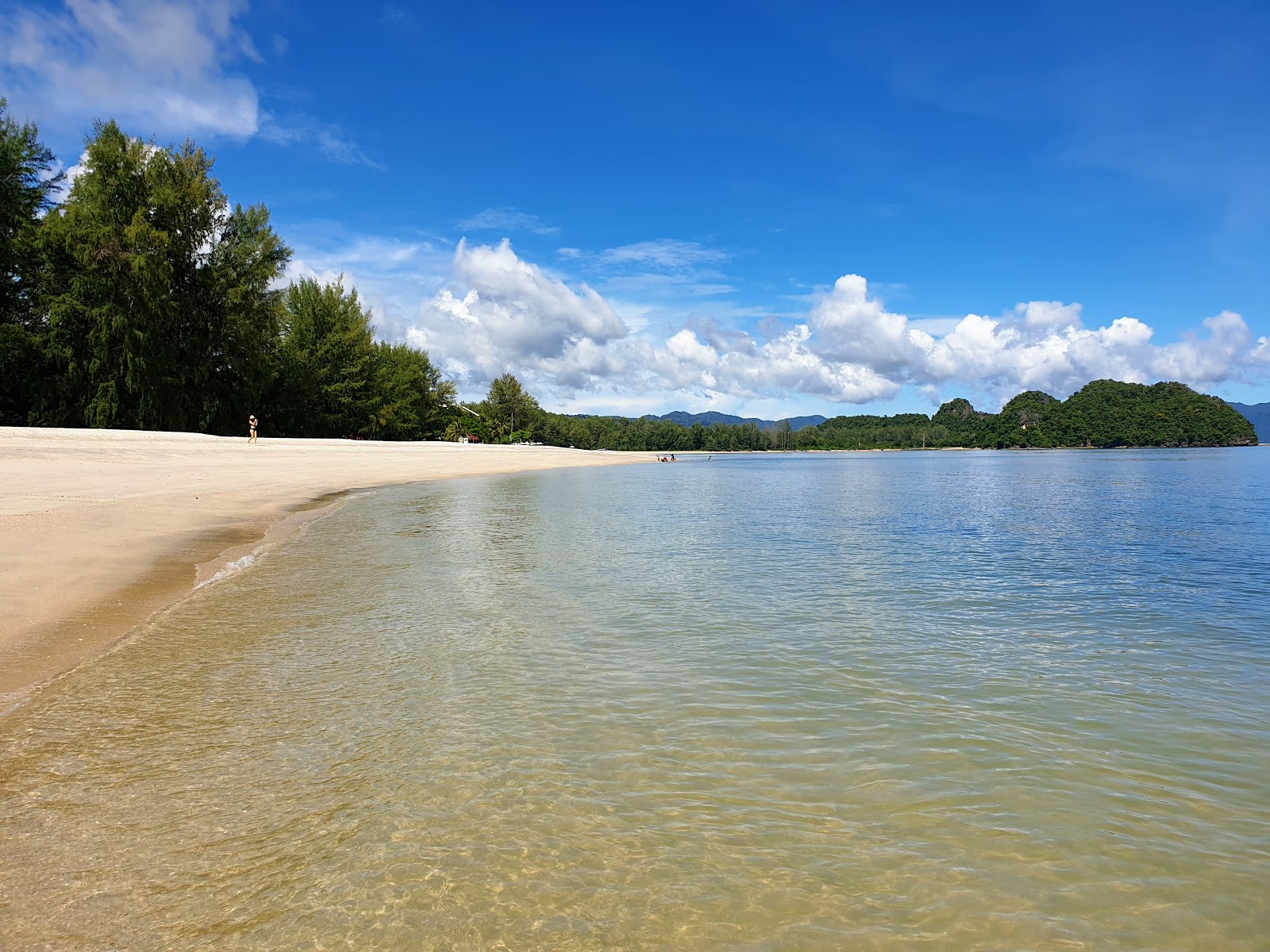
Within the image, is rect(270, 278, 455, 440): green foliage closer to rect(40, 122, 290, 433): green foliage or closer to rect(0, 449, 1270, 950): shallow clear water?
rect(40, 122, 290, 433): green foliage

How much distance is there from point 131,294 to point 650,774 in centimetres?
4477

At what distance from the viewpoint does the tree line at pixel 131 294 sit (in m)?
36.8

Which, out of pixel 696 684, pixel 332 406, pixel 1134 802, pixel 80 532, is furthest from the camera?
pixel 332 406

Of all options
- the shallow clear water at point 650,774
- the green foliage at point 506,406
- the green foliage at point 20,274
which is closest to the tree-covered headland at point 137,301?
the green foliage at point 20,274

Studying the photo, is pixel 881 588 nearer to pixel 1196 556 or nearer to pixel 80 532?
pixel 1196 556

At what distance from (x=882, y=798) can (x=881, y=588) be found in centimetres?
706

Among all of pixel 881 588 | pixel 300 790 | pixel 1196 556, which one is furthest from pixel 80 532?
pixel 1196 556

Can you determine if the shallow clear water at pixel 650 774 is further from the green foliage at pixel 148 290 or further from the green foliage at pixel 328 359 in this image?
the green foliage at pixel 328 359

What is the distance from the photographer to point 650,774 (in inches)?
189

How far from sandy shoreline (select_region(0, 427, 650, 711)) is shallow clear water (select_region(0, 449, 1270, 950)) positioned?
769mm

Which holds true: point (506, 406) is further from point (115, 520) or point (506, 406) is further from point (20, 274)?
point (115, 520)

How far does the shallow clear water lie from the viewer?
333cm

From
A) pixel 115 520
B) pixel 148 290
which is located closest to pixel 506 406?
pixel 148 290

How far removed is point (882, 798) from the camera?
14.8 feet
